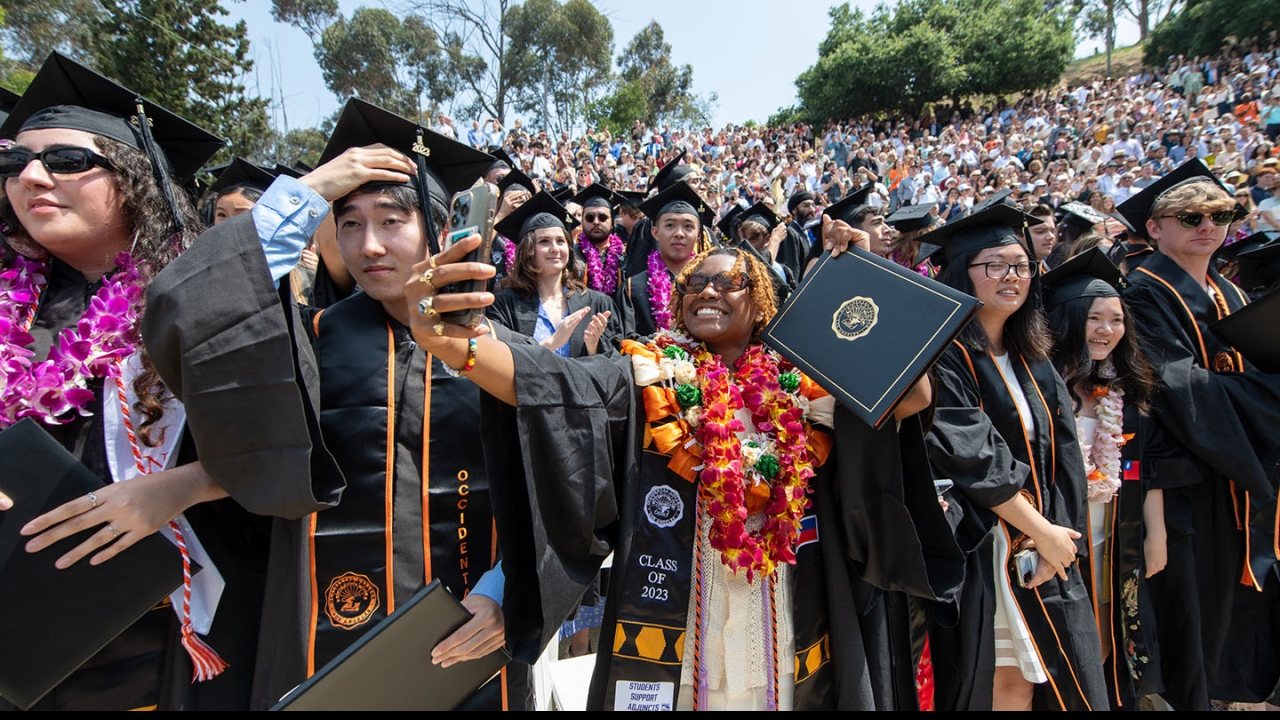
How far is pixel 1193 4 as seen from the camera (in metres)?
35.9

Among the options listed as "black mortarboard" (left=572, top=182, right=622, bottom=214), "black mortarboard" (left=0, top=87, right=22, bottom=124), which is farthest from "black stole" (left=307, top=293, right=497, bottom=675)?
"black mortarboard" (left=572, top=182, right=622, bottom=214)

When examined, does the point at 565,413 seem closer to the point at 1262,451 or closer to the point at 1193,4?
the point at 1262,451

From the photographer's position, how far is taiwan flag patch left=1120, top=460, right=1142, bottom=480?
3.38 meters

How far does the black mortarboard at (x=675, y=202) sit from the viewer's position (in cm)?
598

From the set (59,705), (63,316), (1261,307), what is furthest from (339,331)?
(1261,307)

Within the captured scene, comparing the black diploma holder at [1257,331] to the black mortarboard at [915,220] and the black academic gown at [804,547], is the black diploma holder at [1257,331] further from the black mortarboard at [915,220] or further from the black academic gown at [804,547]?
the black academic gown at [804,547]

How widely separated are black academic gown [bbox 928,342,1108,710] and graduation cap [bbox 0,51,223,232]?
280 cm

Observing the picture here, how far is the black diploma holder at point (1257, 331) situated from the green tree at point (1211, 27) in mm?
34437

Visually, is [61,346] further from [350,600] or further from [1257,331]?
[1257,331]

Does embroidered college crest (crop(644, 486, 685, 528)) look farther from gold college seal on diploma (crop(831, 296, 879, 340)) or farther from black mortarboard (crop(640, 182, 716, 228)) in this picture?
black mortarboard (crop(640, 182, 716, 228))

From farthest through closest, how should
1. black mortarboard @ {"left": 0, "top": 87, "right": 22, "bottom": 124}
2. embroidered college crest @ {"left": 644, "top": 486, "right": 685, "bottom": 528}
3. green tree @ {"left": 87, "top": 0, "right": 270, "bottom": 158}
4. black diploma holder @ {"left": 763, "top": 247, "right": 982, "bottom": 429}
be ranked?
green tree @ {"left": 87, "top": 0, "right": 270, "bottom": 158}
black mortarboard @ {"left": 0, "top": 87, "right": 22, "bottom": 124}
embroidered college crest @ {"left": 644, "top": 486, "right": 685, "bottom": 528}
black diploma holder @ {"left": 763, "top": 247, "right": 982, "bottom": 429}

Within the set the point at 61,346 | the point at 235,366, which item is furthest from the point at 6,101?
the point at 235,366

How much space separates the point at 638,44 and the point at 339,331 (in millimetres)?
55757

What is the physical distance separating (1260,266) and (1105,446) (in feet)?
7.78
